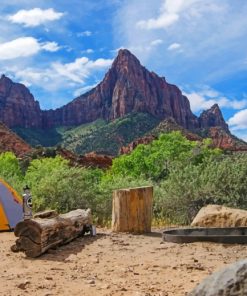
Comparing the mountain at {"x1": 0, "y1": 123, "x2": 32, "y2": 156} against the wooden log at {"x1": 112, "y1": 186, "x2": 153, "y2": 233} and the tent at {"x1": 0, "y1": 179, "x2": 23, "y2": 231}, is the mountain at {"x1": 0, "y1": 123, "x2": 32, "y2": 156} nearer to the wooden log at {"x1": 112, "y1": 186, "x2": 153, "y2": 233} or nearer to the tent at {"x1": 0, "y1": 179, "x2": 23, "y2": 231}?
the tent at {"x1": 0, "y1": 179, "x2": 23, "y2": 231}

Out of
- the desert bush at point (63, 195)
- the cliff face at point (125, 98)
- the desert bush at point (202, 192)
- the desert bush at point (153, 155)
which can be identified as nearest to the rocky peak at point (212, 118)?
the cliff face at point (125, 98)

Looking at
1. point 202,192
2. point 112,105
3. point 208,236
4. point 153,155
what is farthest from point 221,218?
point 112,105

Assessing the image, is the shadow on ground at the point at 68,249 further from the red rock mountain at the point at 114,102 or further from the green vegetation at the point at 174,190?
the red rock mountain at the point at 114,102

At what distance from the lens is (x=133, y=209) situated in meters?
11.7

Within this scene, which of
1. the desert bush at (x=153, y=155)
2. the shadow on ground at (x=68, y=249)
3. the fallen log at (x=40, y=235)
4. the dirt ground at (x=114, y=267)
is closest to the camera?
the dirt ground at (x=114, y=267)

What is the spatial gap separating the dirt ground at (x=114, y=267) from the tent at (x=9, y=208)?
287 cm

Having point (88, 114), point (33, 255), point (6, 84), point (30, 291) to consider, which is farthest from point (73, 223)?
point (6, 84)

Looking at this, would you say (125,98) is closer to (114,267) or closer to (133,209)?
(133,209)

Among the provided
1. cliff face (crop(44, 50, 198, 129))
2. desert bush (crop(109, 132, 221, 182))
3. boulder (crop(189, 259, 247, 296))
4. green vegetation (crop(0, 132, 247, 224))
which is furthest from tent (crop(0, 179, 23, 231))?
cliff face (crop(44, 50, 198, 129))

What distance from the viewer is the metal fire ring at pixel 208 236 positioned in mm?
8883

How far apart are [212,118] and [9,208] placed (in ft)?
396

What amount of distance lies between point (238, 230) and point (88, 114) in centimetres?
12337

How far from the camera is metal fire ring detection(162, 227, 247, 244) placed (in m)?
8.88

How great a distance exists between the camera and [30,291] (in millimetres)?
5598
